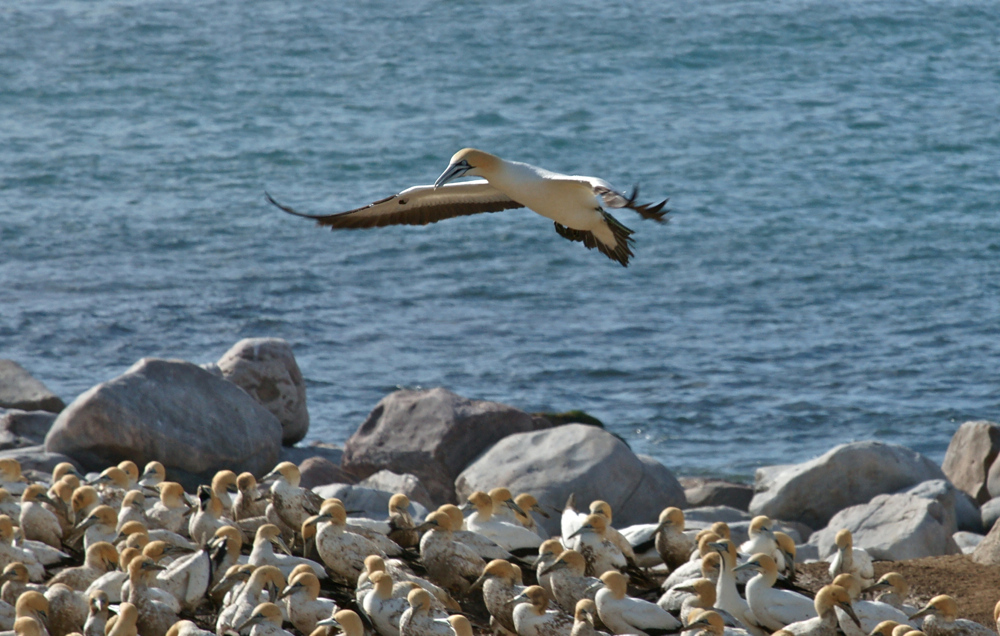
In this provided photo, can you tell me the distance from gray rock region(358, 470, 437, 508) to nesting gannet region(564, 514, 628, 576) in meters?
2.99

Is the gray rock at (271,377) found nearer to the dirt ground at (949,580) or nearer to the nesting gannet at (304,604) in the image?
the dirt ground at (949,580)

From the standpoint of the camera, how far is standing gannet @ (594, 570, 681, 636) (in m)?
6.93

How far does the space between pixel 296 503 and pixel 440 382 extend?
27.5ft

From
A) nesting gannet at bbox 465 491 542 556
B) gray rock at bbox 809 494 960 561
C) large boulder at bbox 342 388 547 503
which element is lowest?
gray rock at bbox 809 494 960 561

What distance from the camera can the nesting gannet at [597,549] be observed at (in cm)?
793

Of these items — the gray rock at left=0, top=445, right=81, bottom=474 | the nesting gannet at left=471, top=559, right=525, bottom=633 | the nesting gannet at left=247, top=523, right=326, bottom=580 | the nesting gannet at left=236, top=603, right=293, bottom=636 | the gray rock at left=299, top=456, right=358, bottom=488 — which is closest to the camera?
the nesting gannet at left=236, top=603, right=293, bottom=636

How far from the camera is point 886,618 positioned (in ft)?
23.5

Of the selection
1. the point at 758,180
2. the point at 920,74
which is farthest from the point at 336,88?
the point at 920,74

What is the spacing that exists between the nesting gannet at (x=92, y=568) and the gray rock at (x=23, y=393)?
6498 millimetres

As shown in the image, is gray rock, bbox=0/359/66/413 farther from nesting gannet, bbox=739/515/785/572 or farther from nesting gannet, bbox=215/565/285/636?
nesting gannet, bbox=739/515/785/572

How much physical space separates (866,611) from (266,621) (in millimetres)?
3286

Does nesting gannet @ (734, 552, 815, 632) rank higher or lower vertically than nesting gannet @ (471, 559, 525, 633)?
lower

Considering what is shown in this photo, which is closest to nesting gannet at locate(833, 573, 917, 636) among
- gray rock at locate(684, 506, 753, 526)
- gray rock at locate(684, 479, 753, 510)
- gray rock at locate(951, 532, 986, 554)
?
gray rock at locate(951, 532, 986, 554)

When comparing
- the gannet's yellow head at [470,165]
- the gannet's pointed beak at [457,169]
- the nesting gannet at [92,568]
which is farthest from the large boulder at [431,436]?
the nesting gannet at [92,568]
